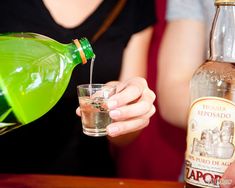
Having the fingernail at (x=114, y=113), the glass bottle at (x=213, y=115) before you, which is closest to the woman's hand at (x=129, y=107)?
the fingernail at (x=114, y=113)

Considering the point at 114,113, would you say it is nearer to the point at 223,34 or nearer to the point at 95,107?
the point at 95,107

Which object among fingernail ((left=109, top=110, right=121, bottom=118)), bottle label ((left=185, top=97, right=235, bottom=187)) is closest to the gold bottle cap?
bottle label ((left=185, top=97, right=235, bottom=187))

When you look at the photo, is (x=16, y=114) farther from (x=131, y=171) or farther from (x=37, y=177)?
(x=131, y=171)

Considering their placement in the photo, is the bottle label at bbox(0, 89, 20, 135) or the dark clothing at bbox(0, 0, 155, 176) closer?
Result: the bottle label at bbox(0, 89, 20, 135)

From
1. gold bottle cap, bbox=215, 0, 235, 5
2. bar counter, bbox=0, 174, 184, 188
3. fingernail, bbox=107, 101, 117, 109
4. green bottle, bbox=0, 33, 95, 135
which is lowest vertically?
bar counter, bbox=0, 174, 184, 188

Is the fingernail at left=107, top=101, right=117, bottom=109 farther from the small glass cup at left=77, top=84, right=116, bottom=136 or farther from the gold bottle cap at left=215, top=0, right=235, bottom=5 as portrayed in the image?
the gold bottle cap at left=215, top=0, right=235, bottom=5

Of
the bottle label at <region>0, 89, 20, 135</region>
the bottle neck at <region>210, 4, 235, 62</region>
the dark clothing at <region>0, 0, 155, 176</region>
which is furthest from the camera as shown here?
the dark clothing at <region>0, 0, 155, 176</region>

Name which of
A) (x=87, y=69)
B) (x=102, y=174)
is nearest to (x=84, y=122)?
(x=87, y=69)

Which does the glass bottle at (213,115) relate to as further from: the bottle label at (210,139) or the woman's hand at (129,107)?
the woman's hand at (129,107)
